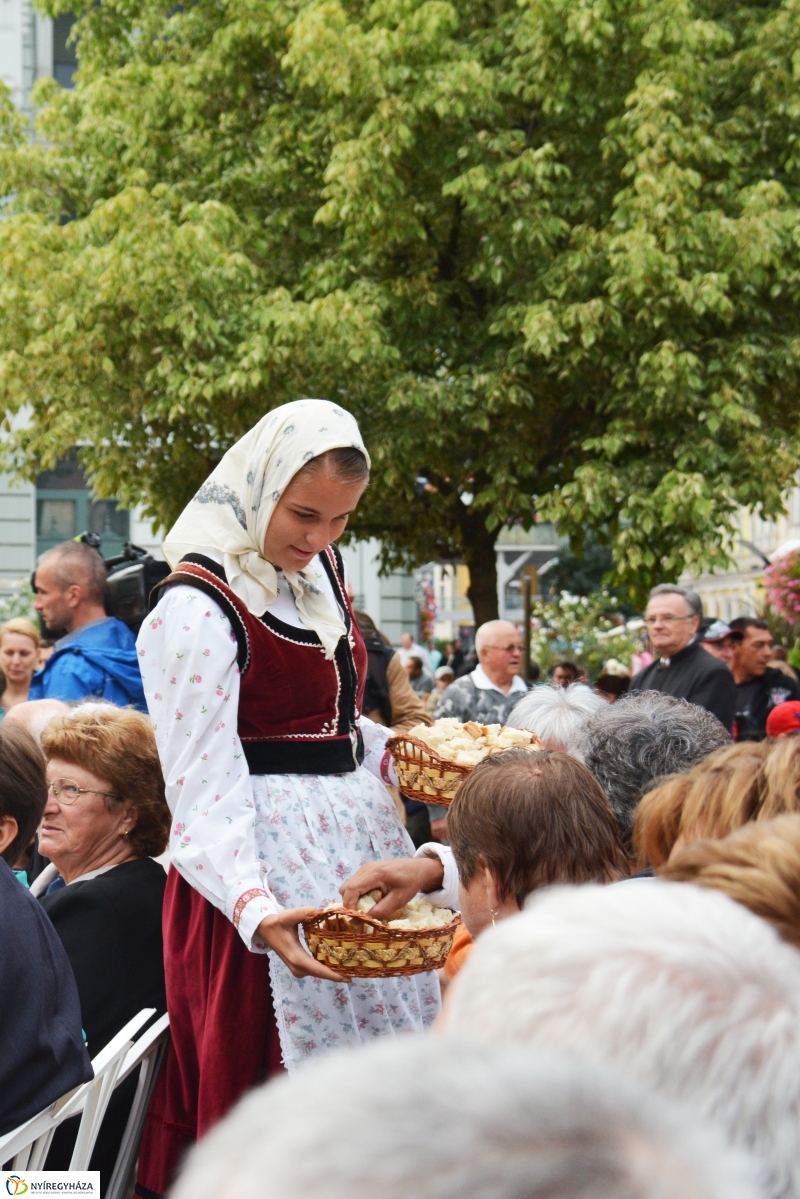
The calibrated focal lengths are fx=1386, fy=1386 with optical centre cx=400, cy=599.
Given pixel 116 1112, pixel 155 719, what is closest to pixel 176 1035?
pixel 116 1112

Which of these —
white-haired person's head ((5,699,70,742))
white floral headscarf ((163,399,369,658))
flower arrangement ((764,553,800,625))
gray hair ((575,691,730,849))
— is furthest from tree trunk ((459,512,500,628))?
white floral headscarf ((163,399,369,658))

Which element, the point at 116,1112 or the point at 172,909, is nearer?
the point at 172,909

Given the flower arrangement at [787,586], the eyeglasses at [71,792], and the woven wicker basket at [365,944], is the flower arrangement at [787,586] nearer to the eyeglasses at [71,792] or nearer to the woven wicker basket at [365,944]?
the eyeglasses at [71,792]

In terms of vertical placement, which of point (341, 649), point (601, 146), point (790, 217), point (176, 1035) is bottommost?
point (176, 1035)

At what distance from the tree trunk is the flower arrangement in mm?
2253

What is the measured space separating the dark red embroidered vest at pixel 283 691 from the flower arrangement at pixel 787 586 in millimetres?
8118

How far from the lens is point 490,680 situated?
287 inches

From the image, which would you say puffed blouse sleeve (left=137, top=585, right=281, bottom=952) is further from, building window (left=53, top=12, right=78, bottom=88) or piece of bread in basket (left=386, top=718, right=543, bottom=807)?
building window (left=53, top=12, right=78, bottom=88)

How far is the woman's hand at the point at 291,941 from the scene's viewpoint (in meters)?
2.27

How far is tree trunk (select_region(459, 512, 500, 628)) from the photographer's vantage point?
11.6 m

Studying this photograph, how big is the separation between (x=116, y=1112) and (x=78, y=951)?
34 centimetres

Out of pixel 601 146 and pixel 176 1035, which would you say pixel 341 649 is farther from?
pixel 601 146

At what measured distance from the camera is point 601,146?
1001 cm

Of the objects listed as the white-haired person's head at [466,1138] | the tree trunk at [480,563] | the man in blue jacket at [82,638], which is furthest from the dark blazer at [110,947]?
the tree trunk at [480,563]
